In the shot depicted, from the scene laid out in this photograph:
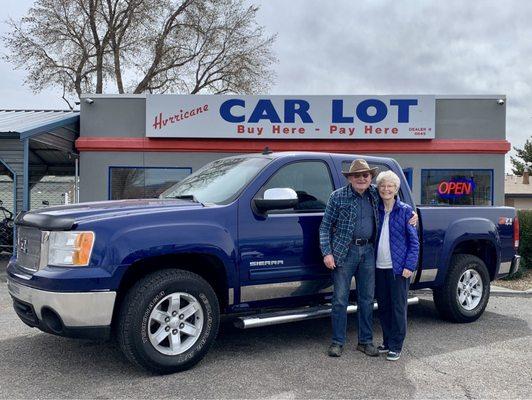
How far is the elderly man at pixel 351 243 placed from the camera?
4914mm

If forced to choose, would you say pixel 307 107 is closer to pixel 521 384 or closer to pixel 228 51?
pixel 521 384

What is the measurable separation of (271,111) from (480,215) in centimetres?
781

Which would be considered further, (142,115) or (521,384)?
(142,115)

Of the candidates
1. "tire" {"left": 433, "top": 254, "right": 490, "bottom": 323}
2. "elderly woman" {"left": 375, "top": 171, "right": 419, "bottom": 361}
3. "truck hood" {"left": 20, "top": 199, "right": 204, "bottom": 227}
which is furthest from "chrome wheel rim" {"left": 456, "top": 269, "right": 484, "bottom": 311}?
"truck hood" {"left": 20, "top": 199, "right": 204, "bottom": 227}

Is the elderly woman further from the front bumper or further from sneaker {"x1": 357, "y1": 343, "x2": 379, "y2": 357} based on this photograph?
the front bumper

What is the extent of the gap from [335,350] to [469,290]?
2407 millimetres

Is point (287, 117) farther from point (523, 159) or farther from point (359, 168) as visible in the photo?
point (523, 159)

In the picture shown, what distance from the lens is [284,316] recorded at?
4.92 metres

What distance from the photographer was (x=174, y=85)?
31719 mm

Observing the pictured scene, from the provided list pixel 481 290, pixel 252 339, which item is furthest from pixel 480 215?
pixel 252 339

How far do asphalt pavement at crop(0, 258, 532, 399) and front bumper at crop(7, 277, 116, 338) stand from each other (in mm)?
454

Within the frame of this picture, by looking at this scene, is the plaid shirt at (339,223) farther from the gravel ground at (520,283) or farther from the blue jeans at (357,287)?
the gravel ground at (520,283)

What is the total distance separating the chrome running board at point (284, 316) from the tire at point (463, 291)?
1.31m

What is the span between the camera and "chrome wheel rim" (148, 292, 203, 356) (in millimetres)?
4367
